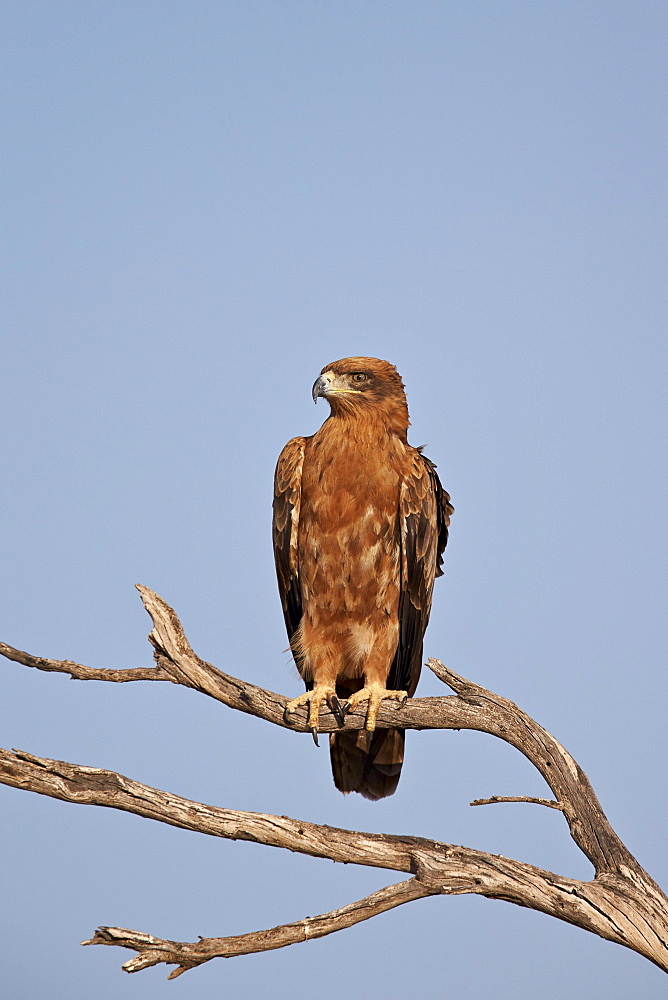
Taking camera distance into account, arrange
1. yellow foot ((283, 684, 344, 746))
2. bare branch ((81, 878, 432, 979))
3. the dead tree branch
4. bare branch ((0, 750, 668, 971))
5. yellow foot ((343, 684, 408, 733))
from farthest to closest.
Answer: yellow foot ((343, 684, 408, 733)) → yellow foot ((283, 684, 344, 746)) → bare branch ((0, 750, 668, 971)) → the dead tree branch → bare branch ((81, 878, 432, 979))

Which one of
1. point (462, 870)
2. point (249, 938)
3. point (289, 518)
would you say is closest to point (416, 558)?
point (289, 518)

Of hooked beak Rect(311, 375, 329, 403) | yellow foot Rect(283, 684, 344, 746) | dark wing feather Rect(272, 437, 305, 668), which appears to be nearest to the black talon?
yellow foot Rect(283, 684, 344, 746)

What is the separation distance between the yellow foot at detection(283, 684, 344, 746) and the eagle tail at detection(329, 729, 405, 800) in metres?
0.58

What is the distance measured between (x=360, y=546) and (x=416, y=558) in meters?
0.40

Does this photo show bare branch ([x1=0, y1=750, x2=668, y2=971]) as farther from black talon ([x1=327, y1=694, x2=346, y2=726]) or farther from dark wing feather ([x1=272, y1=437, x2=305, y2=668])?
dark wing feather ([x1=272, y1=437, x2=305, y2=668])

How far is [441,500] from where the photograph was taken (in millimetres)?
6582

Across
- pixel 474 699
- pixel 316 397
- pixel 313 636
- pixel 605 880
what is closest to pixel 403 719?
pixel 474 699

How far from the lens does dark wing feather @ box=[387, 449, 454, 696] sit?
245 inches

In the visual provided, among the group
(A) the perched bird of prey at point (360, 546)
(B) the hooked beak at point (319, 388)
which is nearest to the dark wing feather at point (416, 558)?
(A) the perched bird of prey at point (360, 546)

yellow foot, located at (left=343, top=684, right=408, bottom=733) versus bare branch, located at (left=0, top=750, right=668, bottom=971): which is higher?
yellow foot, located at (left=343, top=684, right=408, bottom=733)

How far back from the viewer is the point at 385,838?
5.06m

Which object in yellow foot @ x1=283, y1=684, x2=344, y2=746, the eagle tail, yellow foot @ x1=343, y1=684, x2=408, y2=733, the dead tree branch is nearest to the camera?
the dead tree branch

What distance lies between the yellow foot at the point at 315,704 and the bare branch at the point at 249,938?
115 centimetres

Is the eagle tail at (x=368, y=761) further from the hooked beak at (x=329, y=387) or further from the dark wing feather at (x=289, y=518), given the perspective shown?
the hooked beak at (x=329, y=387)
